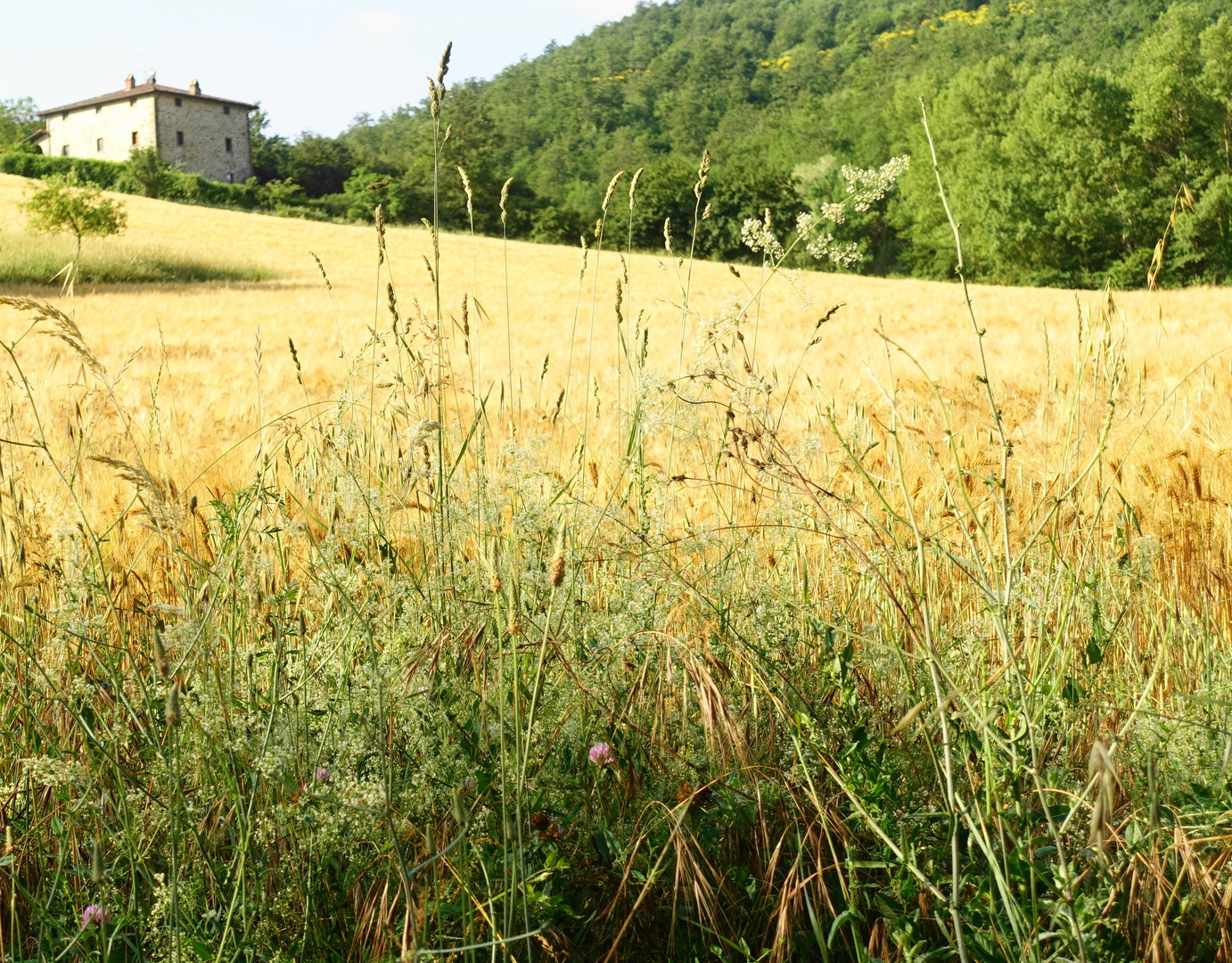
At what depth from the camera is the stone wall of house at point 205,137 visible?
174ft

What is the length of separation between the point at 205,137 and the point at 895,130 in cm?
4141

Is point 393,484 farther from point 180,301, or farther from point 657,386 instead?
point 180,301

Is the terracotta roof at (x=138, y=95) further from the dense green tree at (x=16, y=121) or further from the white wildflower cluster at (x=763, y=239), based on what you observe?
the white wildflower cluster at (x=763, y=239)

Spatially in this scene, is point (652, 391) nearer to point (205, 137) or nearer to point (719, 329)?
point (719, 329)

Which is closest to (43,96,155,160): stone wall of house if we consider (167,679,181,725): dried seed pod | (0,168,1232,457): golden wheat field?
(0,168,1232,457): golden wheat field

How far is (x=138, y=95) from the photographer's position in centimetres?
5309

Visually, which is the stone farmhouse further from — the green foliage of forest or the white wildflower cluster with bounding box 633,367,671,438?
the white wildflower cluster with bounding box 633,367,671,438

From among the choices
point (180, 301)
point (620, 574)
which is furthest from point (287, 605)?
point (180, 301)

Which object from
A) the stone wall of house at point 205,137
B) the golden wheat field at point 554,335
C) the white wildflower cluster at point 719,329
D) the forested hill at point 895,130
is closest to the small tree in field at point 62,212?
the golden wheat field at point 554,335

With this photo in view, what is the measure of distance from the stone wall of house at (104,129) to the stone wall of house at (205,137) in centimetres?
89

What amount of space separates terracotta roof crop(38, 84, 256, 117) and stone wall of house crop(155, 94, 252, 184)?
0.23 metres

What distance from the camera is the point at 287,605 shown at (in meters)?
1.81

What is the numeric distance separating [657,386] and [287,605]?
923 millimetres

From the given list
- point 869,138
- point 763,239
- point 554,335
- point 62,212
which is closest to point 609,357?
point 554,335
